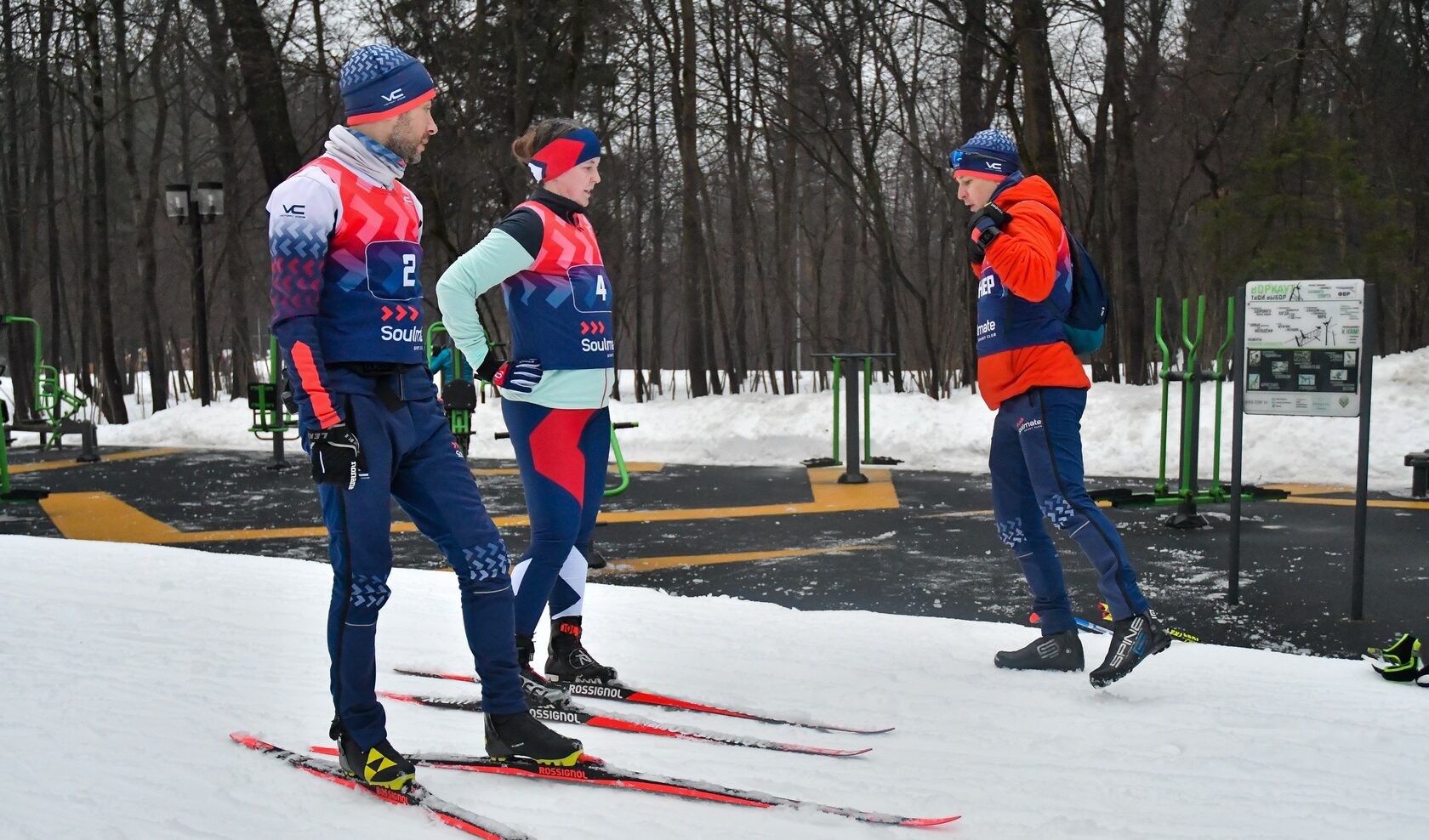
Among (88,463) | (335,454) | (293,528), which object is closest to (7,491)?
(293,528)

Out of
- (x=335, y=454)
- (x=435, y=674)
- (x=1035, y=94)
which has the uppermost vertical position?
(x=1035, y=94)

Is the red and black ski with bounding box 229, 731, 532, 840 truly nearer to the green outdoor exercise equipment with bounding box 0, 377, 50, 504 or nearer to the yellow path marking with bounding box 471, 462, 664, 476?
the green outdoor exercise equipment with bounding box 0, 377, 50, 504

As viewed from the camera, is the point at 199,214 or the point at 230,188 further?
the point at 230,188

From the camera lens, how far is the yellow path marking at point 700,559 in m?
7.45

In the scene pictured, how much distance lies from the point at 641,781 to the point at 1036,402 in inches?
77.4

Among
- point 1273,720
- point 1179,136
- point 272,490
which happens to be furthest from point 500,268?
point 1179,136

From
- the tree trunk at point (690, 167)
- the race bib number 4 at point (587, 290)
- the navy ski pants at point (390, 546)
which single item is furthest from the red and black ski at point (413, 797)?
the tree trunk at point (690, 167)

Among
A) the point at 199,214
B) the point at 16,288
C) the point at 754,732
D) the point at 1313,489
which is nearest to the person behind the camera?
the point at 754,732

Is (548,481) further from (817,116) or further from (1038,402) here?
(817,116)

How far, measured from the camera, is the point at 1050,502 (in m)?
4.25

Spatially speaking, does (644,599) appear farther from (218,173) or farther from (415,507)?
(218,173)

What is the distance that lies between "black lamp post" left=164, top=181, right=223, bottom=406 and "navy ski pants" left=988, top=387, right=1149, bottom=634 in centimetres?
1600

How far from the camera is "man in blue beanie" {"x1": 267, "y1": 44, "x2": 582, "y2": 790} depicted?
10.0 ft

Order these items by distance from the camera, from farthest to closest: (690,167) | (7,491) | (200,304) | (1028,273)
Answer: (200,304)
(690,167)
(7,491)
(1028,273)
